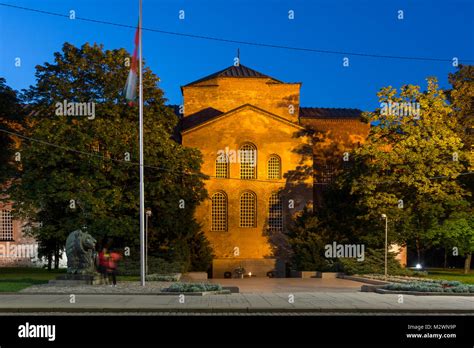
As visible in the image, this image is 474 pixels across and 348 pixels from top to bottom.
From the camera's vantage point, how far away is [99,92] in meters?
42.4

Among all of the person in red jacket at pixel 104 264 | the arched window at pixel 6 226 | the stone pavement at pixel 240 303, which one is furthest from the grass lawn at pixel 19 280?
the arched window at pixel 6 226

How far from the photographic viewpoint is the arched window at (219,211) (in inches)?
2101

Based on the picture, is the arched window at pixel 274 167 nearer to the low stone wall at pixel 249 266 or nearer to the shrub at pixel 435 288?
the low stone wall at pixel 249 266

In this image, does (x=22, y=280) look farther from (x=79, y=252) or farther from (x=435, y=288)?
(x=435, y=288)

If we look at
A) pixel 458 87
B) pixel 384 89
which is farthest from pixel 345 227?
pixel 458 87

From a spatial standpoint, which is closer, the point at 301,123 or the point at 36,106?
the point at 36,106

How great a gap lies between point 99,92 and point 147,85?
3.33 m

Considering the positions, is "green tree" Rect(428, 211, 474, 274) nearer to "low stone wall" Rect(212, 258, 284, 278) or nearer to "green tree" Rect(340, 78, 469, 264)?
"green tree" Rect(340, 78, 469, 264)

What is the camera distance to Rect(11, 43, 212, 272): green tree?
3956 cm

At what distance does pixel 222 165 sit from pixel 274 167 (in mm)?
4578

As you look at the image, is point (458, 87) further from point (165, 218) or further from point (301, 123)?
point (165, 218)

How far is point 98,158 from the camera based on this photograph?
40188mm

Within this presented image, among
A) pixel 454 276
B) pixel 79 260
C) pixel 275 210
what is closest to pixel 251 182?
pixel 275 210

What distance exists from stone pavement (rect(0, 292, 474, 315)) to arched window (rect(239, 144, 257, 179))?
2902cm
